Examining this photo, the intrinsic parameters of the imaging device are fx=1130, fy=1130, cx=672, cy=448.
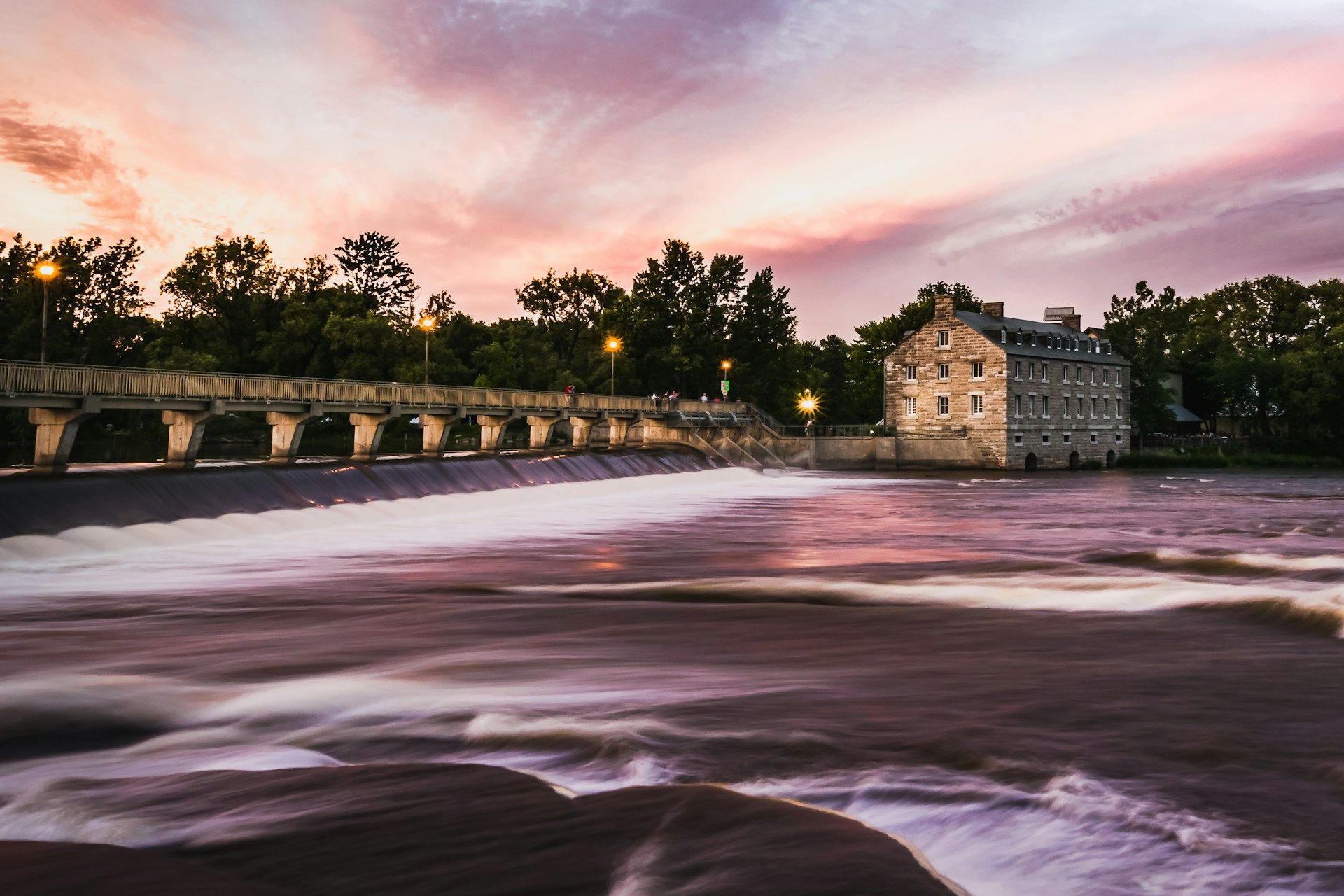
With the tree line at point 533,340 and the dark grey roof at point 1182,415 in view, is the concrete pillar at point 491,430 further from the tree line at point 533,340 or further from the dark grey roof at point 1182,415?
the dark grey roof at point 1182,415

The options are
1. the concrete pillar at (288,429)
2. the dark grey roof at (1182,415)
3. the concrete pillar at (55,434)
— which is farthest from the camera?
the dark grey roof at (1182,415)

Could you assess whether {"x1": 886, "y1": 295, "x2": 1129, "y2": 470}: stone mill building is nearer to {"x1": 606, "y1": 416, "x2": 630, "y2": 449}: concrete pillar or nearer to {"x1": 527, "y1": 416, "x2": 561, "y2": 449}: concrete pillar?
{"x1": 606, "y1": 416, "x2": 630, "y2": 449}: concrete pillar

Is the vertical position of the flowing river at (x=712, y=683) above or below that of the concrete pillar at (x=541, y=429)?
below

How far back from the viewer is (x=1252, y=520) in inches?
1444

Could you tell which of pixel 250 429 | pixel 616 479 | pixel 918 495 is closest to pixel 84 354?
pixel 250 429

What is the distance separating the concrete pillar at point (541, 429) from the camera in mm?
66625

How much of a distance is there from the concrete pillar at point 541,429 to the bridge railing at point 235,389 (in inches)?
52.5

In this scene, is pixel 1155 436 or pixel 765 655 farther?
pixel 1155 436

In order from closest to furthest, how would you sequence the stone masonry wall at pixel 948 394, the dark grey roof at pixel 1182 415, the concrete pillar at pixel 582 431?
the concrete pillar at pixel 582 431 → the stone masonry wall at pixel 948 394 → the dark grey roof at pixel 1182 415

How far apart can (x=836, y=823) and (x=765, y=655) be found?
20.1 feet

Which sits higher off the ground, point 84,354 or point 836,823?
point 84,354

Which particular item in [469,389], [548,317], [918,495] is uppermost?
[548,317]

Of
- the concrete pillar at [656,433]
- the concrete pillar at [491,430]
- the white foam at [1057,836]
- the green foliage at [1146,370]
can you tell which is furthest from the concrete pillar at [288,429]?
the green foliage at [1146,370]

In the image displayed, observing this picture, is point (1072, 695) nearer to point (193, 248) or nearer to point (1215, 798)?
point (1215, 798)
